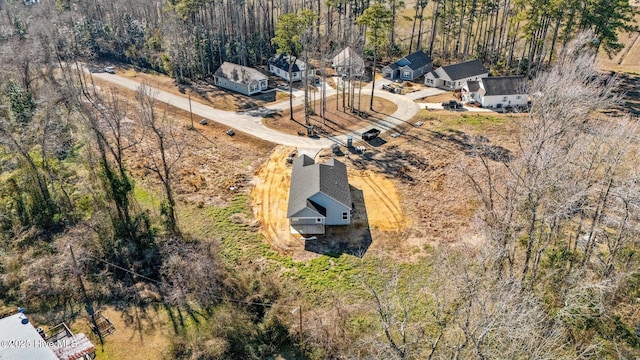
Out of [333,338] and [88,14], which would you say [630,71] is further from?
[88,14]

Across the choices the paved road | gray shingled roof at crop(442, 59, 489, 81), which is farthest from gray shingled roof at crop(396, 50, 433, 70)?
the paved road

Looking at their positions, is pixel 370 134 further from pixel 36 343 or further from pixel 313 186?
pixel 36 343

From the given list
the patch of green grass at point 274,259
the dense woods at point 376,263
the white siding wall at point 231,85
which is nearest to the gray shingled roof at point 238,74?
the white siding wall at point 231,85

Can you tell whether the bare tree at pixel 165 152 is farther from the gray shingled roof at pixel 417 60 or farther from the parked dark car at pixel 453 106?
the gray shingled roof at pixel 417 60

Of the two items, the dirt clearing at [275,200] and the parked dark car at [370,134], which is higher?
the parked dark car at [370,134]

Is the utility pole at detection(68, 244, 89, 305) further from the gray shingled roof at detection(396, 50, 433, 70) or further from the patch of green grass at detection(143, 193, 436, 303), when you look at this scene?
the gray shingled roof at detection(396, 50, 433, 70)

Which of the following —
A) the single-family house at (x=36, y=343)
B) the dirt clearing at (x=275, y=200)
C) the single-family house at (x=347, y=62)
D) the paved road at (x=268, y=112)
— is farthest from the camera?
the single-family house at (x=347, y=62)
